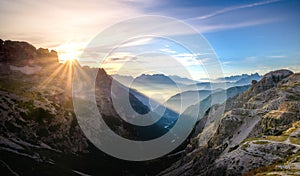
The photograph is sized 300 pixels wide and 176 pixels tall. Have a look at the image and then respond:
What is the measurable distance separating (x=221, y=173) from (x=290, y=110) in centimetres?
7430

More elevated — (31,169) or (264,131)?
(264,131)

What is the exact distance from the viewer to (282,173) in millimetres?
76500

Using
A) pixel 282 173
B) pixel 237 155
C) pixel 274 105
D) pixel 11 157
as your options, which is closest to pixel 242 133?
pixel 274 105

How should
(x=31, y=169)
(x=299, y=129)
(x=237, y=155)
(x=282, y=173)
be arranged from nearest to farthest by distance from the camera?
(x=282, y=173) → (x=237, y=155) → (x=299, y=129) → (x=31, y=169)

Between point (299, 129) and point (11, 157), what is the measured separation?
17259cm

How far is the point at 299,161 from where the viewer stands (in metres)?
88.3

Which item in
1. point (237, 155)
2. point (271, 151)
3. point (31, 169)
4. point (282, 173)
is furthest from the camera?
point (31, 169)

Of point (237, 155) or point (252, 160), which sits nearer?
point (252, 160)

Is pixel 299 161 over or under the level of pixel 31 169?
over

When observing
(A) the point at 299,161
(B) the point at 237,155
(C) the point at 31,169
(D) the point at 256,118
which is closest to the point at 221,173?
(B) the point at 237,155

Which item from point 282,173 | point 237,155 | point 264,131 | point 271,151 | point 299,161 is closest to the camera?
point 282,173

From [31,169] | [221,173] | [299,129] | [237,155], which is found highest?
[299,129]

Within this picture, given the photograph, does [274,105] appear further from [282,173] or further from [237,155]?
[282,173]

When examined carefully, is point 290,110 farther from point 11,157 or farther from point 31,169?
point 11,157
